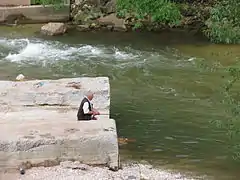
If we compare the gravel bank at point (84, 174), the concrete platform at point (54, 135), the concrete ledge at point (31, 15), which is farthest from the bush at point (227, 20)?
the concrete ledge at point (31, 15)

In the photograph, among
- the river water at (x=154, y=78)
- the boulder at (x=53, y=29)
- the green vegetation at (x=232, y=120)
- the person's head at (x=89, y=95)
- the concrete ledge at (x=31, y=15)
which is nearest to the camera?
the green vegetation at (x=232, y=120)

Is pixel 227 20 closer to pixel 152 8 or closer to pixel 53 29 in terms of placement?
pixel 152 8

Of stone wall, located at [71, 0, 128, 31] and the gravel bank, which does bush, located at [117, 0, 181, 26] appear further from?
the gravel bank

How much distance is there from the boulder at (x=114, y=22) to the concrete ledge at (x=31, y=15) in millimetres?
2049

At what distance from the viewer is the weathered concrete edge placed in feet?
37.6

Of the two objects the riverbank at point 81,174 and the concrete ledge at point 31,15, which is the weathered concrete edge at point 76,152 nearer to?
the riverbank at point 81,174

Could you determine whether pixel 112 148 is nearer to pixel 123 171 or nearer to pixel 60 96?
pixel 123 171

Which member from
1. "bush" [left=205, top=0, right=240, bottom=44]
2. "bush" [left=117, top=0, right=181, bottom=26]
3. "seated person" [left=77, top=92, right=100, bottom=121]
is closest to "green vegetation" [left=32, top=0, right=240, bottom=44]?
"bush" [left=117, top=0, right=181, bottom=26]

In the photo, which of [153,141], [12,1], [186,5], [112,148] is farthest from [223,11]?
[12,1]

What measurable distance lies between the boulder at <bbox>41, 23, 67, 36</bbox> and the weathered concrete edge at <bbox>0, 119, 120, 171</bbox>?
15.9 metres

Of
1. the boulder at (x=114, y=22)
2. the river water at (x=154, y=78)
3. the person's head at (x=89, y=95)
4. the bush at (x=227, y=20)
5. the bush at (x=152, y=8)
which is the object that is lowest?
the river water at (x=154, y=78)

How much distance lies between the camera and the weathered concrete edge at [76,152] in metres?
11.5

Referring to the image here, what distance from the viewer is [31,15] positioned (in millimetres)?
29094

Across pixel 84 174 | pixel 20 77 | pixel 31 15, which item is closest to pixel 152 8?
pixel 31 15
